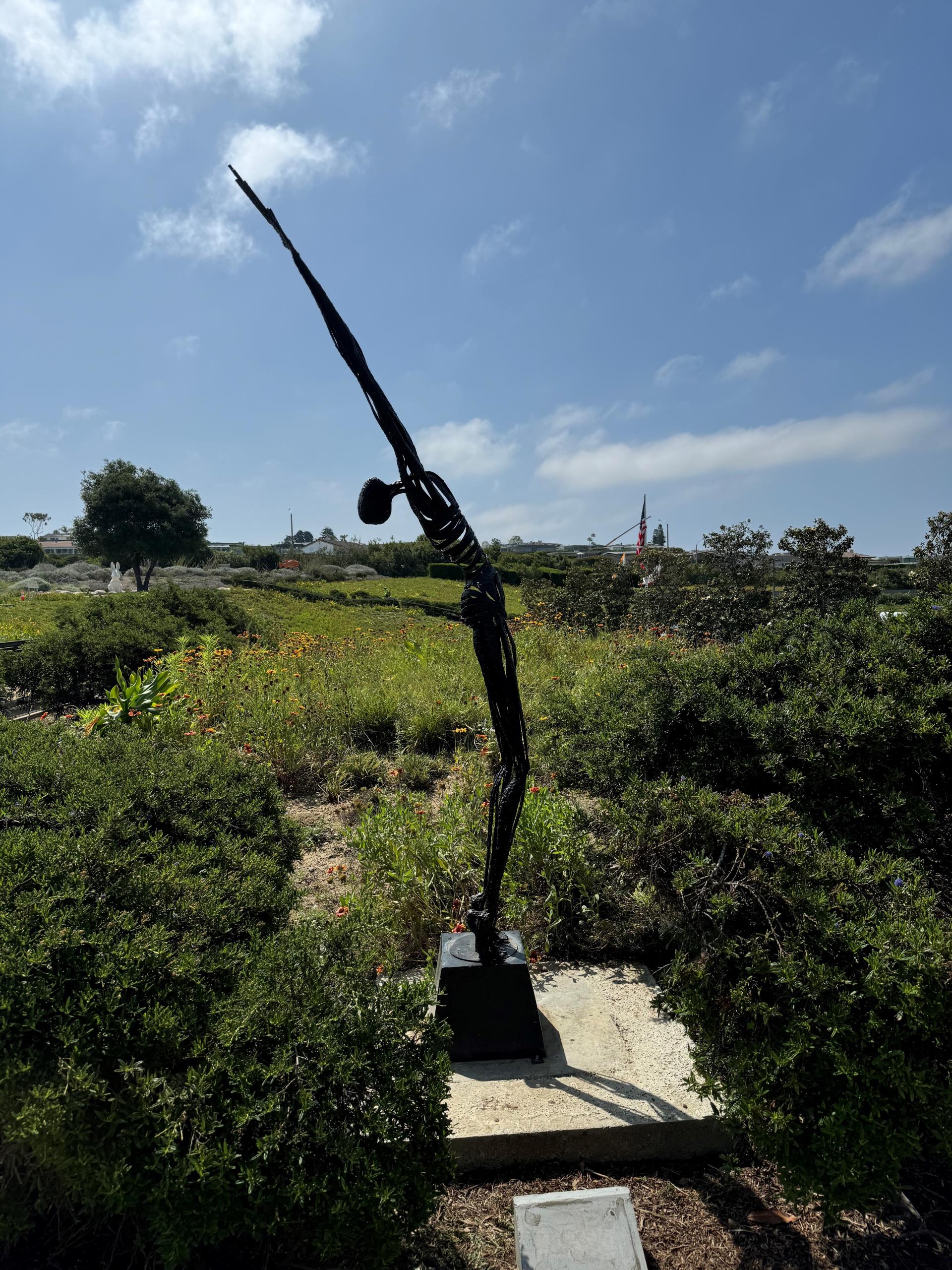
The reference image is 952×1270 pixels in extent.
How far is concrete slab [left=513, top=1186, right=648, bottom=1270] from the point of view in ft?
5.66

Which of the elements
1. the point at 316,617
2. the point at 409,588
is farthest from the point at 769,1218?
the point at 409,588

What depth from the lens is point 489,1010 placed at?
2.49 meters

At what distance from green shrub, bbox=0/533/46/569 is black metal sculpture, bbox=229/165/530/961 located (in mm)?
51147

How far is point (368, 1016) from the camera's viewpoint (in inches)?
70.5

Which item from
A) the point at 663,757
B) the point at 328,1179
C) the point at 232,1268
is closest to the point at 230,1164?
the point at 328,1179

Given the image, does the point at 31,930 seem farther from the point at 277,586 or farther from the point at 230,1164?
the point at 277,586

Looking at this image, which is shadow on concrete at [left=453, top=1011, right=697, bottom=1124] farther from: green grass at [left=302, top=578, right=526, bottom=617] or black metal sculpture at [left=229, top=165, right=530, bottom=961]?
green grass at [left=302, top=578, right=526, bottom=617]

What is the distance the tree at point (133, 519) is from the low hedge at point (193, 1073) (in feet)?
100

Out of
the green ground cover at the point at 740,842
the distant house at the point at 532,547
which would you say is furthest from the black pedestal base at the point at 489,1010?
the distant house at the point at 532,547

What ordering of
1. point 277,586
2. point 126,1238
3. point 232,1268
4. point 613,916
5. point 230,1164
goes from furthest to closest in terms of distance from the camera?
point 277,586 < point 613,916 < point 126,1238 < point 232,1268 < point 230,1164

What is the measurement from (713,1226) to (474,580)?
202cm

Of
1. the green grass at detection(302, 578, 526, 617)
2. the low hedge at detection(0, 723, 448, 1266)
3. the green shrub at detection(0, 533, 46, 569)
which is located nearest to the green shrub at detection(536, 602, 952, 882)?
the low hedge at detection(0, 723, 448, 1266)

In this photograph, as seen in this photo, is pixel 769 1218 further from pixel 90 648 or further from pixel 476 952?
pixel 90 648

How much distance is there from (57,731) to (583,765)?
283cm
